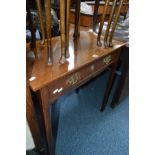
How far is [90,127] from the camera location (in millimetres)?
1324

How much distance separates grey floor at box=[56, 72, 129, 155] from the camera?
3.81 feet

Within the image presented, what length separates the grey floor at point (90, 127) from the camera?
1162 mm

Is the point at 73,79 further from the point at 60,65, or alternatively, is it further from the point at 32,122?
the point at 32,122

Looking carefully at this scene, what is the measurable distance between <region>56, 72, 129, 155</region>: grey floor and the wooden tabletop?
2.43 ft

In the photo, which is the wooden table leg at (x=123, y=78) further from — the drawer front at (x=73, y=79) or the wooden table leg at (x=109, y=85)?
the drawer front at (x=73, y=79)

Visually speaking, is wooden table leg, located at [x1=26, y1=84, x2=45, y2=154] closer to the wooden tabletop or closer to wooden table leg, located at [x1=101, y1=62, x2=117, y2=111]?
the wooden tabletop

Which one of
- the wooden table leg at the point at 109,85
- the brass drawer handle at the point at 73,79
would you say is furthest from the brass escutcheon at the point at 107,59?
the brass drawer handle at the point at 73,79

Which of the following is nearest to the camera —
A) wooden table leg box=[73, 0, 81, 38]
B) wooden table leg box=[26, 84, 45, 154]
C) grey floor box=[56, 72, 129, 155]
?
wooden table leg box=[26, 84, 45, 154]

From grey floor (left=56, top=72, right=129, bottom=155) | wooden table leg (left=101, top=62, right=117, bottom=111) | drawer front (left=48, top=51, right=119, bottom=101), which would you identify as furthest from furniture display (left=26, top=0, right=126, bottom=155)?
grey floor (left=56, top=72, right=129, bottom=155)

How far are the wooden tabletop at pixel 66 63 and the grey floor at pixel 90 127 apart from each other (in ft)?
2.43
